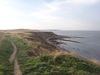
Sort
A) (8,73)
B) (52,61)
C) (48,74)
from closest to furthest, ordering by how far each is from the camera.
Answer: (48,74)
(8,73)
(52,61)

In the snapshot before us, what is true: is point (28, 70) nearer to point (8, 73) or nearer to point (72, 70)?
point (8, 73)

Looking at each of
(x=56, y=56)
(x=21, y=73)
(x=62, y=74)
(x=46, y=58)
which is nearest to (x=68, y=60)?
(x=56, y=56)

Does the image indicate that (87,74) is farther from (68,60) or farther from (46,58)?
(46,58)

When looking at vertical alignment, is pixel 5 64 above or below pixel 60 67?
below

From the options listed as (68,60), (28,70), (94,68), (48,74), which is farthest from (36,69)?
(94,68)

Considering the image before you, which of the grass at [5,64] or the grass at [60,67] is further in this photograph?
the grass at [5,64]

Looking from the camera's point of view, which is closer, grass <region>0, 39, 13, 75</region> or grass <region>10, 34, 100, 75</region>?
grass <region>10, 34, 100, 75</region>

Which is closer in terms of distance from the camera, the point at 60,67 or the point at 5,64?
the point at 60,67

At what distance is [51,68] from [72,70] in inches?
74.3

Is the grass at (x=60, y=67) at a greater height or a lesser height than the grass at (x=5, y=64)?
greater

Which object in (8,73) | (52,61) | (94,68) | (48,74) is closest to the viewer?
(48,74)

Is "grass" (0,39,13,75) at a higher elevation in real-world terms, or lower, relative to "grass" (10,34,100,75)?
lower

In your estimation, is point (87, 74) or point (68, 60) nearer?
point (87, 74)

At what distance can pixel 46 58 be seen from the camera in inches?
667
